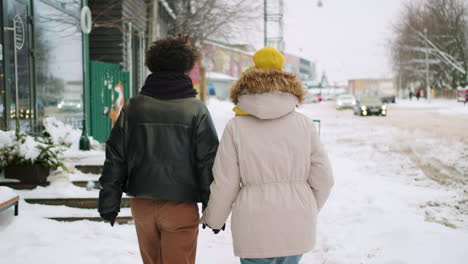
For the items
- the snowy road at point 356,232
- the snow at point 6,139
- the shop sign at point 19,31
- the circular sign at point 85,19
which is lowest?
the snowy road at point 356,232

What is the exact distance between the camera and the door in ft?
25.2

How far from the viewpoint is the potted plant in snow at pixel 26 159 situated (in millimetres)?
6402

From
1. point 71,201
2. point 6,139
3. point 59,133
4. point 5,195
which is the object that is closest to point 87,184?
point 71,201

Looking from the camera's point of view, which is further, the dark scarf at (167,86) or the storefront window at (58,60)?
the storefront window at (58,60)

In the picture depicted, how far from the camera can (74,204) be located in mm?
6285

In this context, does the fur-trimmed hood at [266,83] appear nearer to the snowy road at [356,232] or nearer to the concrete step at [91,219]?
the snowy road at [356,232]

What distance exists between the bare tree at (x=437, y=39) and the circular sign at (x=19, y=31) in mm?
49478

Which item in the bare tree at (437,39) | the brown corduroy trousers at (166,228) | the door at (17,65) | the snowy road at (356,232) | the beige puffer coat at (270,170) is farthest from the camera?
the bare tree at (437,39)

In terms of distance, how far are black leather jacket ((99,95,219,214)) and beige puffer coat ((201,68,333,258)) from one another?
370 millimetres

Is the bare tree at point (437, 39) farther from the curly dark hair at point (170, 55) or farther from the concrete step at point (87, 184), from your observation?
the curly dark hair at point (170, 55)

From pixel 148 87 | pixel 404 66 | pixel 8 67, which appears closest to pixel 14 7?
pixel 8 67

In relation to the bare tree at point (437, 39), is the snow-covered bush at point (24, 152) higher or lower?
lower

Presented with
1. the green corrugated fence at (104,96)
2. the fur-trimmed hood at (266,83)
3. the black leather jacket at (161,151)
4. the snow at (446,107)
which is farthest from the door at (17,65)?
the snow at (446,107)

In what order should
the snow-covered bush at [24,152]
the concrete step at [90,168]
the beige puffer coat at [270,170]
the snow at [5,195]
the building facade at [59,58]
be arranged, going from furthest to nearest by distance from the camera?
the building facade at [59,58] → the concrete step at [90,168] → the snow-covered bush at [24,152] → the snow at [5,195] → the beige puffer coat at [270,170]
